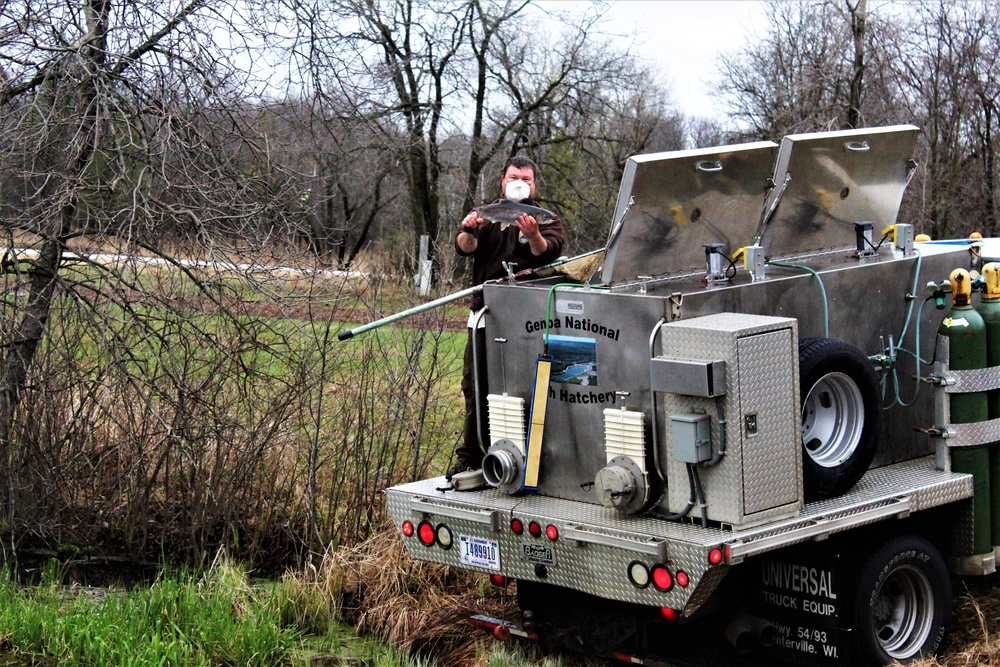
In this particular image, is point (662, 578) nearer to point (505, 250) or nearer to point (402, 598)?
point (505, 250)

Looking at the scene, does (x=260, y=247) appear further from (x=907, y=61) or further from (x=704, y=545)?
(x=907, y=61)

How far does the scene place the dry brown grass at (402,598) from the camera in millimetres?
6910

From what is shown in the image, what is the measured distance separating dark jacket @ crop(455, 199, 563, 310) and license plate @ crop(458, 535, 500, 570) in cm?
150

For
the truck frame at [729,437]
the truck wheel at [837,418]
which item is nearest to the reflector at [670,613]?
the truck frame at [729,437]

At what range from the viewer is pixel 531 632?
6.28m

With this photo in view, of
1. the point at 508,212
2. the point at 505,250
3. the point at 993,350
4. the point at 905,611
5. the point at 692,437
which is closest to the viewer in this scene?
the point at 692,437

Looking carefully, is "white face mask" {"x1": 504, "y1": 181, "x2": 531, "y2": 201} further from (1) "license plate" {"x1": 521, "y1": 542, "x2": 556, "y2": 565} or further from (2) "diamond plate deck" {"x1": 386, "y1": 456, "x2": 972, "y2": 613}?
(1) "license plate" {"x1": 521, "y1": 542, "x2": 556, "y2": 565}

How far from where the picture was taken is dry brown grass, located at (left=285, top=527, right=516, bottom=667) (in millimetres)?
6910

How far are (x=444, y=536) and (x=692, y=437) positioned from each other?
5.15 feet

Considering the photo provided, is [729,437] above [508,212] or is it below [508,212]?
below

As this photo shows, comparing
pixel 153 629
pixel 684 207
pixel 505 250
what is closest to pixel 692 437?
pixel 684 207

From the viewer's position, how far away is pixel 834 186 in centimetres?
678

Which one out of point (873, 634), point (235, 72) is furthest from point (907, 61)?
point (873, 634)

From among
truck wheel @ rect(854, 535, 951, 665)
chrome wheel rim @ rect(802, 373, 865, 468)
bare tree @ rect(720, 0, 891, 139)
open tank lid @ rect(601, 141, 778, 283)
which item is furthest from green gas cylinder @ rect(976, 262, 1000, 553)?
bare tree @ rect(720, 0, 891, 139)
